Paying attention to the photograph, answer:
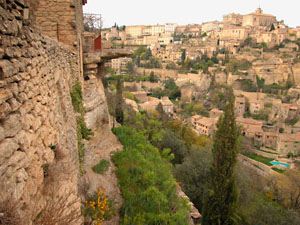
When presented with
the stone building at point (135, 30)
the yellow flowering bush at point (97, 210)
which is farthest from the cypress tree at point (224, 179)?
the stone building at point (135, 30)

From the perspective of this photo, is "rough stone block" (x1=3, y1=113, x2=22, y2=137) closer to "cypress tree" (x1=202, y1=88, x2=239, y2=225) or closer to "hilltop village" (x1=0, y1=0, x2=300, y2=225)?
"hilltop village" (x1=0, y1=0, x2=300, y2=225)

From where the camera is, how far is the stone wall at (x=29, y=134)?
1.62 meters

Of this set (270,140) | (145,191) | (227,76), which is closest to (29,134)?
(145,191)

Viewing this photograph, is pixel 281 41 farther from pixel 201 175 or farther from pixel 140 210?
pixel 140 210

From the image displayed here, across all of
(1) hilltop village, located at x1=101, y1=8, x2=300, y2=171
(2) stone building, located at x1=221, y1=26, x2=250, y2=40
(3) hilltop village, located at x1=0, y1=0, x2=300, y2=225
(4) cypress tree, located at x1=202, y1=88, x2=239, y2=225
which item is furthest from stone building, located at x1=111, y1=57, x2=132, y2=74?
(4) cypress tree, located at x1=202, y1=88, x2=239, y2=225

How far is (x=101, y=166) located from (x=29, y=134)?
5147mm

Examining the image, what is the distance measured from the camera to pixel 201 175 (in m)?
15.5

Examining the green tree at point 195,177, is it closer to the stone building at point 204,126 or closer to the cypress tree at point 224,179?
the cypress tree at point 224,179

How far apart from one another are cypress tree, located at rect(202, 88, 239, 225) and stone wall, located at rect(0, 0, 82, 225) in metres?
8.52

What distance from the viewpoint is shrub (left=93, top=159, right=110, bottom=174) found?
6.83m

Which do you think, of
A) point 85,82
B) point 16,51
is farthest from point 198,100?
point 16,51

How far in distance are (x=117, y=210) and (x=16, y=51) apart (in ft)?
15.6

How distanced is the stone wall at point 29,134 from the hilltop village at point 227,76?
79.9ft

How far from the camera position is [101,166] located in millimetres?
6969
